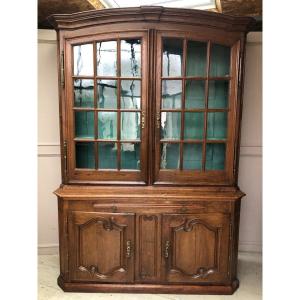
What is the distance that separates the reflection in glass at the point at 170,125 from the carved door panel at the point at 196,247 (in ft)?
1.90

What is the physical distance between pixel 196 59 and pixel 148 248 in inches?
55.5

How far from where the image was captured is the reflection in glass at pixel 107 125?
2.21m

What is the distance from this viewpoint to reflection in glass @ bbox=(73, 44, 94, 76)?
2156mm

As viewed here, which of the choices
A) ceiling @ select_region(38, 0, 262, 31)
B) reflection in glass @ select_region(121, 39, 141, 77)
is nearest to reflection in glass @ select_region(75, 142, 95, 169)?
reflection in glass @ select_region(121, 39, 141, 77)

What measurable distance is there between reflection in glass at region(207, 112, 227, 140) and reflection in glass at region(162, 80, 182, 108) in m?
0.26

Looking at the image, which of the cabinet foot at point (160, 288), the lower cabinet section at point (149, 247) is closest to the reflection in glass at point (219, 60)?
the lower cabinet section at point (149, 247)

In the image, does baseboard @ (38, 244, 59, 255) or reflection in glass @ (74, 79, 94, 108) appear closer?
reflection in glass @ (74, 79, 94, 108)

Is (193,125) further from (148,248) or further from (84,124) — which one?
(148,248)

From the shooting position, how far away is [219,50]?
7.10 ft

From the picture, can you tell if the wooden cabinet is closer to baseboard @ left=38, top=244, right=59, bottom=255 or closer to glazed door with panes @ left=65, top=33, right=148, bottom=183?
glazed door with panes @ left=65, top=33, right=148, bottom=183

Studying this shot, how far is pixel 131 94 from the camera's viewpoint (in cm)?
219
